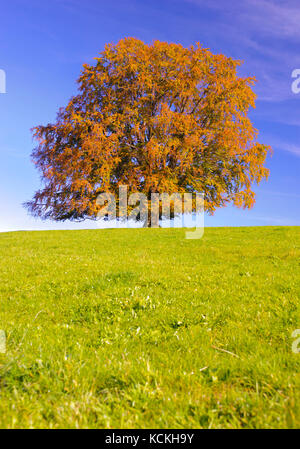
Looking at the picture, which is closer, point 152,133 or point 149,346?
point 149,346

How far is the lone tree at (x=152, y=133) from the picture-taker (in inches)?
1211

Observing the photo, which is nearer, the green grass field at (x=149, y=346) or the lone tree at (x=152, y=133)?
the green grass field at (x=149, y=346)

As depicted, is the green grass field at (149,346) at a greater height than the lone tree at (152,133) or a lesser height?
lesser

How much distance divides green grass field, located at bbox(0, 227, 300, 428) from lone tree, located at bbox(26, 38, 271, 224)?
64.6 feet

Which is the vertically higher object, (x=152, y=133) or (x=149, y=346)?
(x=152, y=133)

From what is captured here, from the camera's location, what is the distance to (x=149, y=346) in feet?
18.4

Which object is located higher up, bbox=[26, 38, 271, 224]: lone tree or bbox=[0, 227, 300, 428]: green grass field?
bbox=[26, 38, 271, 224]: lone tree

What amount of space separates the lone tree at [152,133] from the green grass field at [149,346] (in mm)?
19695

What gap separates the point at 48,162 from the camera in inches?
1374

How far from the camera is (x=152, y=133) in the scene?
109 ft

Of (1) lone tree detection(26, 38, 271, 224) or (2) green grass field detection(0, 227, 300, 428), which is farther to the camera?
(1) lone tree detection(26, 38, 271, 224)

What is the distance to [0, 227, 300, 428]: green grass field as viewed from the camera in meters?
3.62

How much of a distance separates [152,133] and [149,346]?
3048 centimetres

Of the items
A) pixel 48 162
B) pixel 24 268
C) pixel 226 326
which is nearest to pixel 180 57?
pixel 48 162
